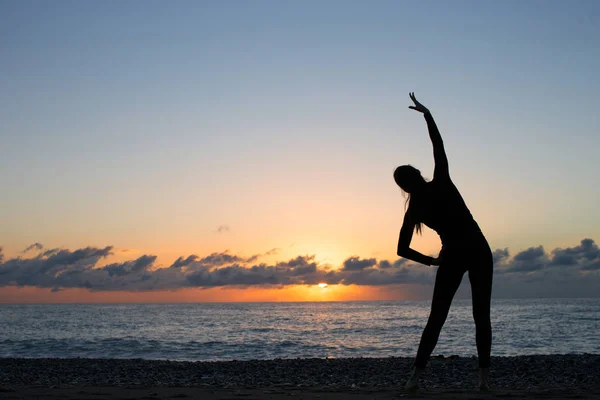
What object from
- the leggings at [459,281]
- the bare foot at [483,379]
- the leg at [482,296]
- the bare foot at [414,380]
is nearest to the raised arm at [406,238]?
the leggings at [459,281]

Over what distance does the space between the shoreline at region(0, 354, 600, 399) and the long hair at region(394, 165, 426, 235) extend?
1.98 meters

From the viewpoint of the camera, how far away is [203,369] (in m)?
14.3

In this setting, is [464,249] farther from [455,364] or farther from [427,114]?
[455,364]

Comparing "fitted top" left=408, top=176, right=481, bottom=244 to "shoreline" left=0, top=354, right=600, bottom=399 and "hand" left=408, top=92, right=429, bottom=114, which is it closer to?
"hand" left=408, top=92, right=429, bottom=114

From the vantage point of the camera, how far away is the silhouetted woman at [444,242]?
564 cm

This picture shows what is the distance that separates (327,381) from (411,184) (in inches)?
219

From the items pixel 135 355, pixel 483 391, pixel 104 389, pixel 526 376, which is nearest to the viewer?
pixel 483 391

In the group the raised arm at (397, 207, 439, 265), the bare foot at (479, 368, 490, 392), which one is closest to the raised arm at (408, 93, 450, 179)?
the raised arm at (397, 207, 439, 265)

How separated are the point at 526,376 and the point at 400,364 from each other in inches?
172

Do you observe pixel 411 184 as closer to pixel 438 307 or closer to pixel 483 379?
pixel 438 307

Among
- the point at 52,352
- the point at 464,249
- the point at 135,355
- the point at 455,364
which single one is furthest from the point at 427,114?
the point at 52,352

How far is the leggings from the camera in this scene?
18.5ft

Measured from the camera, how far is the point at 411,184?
5.78 m

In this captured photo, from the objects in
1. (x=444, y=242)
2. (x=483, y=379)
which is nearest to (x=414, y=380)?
(x=483, y=379)
